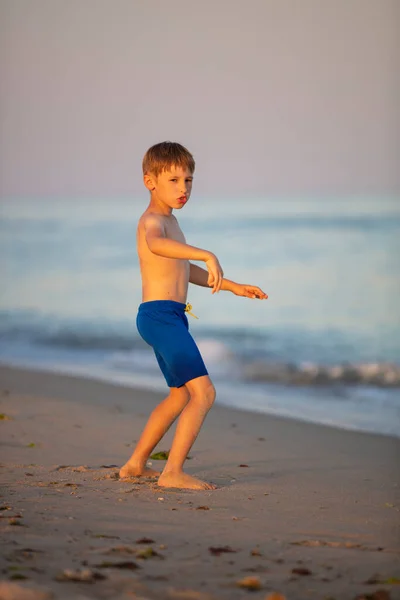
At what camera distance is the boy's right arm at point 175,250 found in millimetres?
3930

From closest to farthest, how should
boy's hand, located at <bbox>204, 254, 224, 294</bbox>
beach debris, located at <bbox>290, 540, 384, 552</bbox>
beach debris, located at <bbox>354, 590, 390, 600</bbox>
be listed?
beach debris, located at <bbox>354, 590, 390, 600</bbox>
beach debris, located at <bbox>290, 540, 384, 552</bbox>
boy's hand, located at <bbox>204, 254, 224, 294</bbox>

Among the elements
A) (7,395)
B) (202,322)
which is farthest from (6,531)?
(202,322)

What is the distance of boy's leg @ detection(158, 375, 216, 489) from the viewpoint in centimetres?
419

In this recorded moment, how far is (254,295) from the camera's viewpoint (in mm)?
4473

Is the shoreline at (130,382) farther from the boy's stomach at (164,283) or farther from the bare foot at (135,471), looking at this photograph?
the boy's stomach at (164,283)

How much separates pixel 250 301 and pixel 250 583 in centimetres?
1274

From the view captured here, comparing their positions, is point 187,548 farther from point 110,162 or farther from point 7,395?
point 110,162

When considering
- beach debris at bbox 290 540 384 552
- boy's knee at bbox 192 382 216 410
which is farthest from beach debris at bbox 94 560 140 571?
boy's knee at bbox 192 382 216 410

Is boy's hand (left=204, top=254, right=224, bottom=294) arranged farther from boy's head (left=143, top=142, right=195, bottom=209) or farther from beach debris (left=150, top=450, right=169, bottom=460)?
beach debris (left=150, top=450, right=169, bottom=460)

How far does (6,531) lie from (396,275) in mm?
15448

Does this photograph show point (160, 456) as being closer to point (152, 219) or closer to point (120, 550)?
point (152, 219)

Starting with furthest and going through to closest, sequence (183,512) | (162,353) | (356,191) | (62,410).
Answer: (356,191), (62,410), (162,353), (183,512)

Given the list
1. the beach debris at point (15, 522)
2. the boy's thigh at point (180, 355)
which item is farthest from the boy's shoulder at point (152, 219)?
the beach debris at point (15, 522)

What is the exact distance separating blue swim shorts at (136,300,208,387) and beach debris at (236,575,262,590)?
5.46ft
